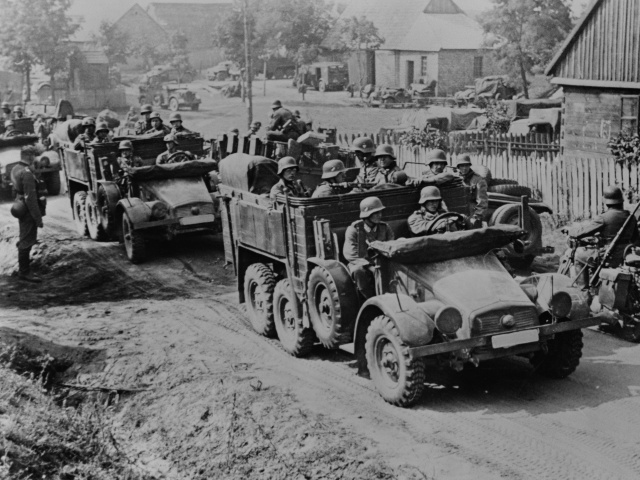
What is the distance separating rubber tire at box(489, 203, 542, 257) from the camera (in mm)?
14438

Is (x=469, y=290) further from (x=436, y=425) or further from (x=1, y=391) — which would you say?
(x=1, y=391)

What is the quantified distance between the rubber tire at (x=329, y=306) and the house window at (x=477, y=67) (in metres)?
41.5

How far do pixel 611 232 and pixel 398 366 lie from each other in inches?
167

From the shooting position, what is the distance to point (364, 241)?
962cm

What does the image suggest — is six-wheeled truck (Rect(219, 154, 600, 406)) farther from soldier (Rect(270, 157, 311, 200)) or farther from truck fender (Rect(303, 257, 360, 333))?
soldier (Rect(270, 157, 311, 200))

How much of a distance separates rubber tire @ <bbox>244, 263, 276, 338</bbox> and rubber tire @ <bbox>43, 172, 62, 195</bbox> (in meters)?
14.1

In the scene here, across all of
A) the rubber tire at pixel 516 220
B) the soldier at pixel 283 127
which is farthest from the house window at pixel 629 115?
the rubber tire at pixel 516 220

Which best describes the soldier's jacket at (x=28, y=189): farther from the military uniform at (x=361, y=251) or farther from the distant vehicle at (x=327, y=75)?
the distant vehicle at (x=327, y=75)

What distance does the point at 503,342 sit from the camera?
8445 millimetres

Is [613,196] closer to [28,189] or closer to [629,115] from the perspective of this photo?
[28,189]

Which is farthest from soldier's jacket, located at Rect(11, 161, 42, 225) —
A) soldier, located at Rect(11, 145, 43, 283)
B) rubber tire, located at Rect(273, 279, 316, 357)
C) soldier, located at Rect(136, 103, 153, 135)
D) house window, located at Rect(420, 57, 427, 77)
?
house window, located at Rect(420, 57, 427, 77)

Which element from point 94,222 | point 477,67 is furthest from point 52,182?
point 477,67

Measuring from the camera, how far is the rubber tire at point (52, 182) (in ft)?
80.2

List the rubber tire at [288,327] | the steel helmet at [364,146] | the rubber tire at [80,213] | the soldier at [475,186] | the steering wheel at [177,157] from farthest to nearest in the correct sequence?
the rubber tire at [80,213] < the steering wheel at [177,157] < the soldier at [475,186] < the steel helmet at [364,146] < the rubber tire at [288,327]
